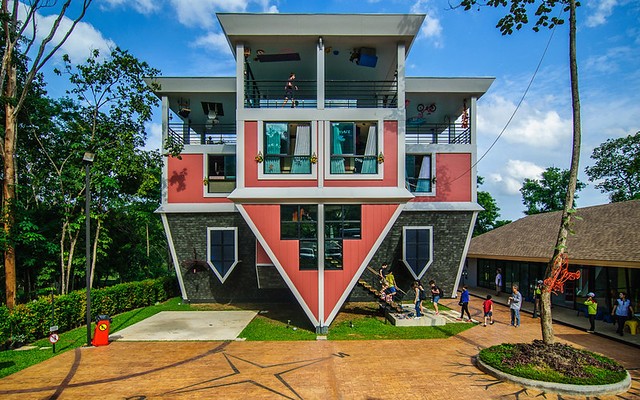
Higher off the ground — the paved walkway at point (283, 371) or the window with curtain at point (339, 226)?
the window with curtain at point (339, 226)

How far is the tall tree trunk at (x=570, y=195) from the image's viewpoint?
9.59 m

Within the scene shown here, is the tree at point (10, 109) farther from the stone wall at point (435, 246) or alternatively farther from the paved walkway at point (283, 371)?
the stone wall at point (435, 246)

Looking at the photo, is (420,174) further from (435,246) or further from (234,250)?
(234,250)

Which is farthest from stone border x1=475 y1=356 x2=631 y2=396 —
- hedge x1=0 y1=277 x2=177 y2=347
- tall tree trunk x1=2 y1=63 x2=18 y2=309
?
tall tree trunk x1=2 y1=63 x2=18 y2=309

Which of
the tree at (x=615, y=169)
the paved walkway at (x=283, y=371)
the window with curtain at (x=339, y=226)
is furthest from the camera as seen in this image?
the tree at (x=615, y=169)

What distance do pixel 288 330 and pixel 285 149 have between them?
272 inches

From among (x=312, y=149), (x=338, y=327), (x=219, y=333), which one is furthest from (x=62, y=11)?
(x=338, y=327)

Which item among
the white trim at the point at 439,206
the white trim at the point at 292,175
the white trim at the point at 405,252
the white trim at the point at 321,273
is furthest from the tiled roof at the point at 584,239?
the white trim at the point at 292,175

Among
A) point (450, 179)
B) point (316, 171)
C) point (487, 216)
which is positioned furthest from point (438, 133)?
point (487, 216)

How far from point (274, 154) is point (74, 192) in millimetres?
10474

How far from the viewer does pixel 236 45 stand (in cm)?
1401

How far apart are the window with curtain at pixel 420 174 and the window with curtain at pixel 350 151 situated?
16.2 feet

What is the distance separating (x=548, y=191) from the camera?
43531 mm

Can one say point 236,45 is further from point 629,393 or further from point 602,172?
point 602,172
